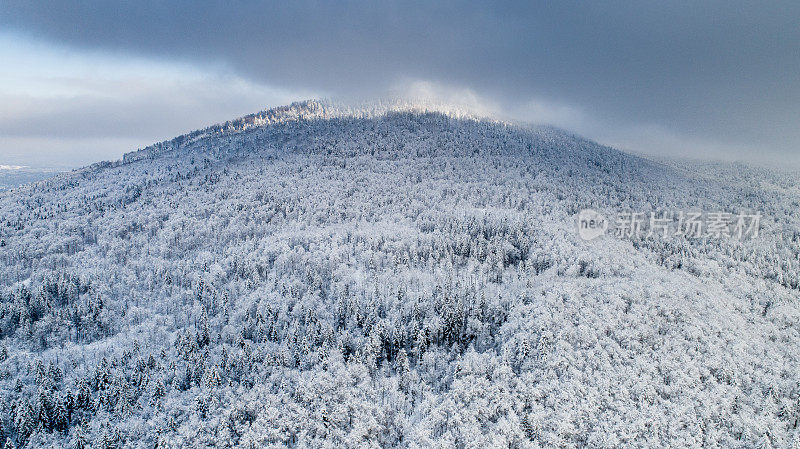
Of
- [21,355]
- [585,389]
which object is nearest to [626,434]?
[585,389]

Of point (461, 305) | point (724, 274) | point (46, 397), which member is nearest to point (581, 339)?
point (461, 305)

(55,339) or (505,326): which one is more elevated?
(505,326)

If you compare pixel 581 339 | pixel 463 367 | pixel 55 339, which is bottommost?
pixel 55 339

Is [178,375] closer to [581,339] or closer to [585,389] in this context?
[585,389]

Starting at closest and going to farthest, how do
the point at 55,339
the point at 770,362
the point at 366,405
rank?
the point at 366,405 < the point at 770,362 < the point at 55,339

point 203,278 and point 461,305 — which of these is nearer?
point 461,305

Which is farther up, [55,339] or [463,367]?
[463,367]

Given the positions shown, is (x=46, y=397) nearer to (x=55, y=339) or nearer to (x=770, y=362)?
(x=55, y=339)

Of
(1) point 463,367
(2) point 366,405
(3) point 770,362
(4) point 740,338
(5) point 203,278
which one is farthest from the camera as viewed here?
(5) point 203,278

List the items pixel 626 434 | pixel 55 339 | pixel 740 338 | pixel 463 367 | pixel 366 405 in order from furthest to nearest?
pixel 55 339, pixel 740 338, pixel 463 367, pixel 366 405, pixel 626 434
